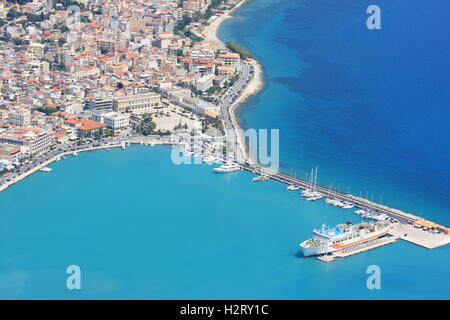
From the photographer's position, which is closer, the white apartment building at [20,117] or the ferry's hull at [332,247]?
the ferry's hull at [332,247]

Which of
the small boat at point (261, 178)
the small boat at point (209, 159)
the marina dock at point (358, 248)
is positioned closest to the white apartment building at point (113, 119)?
the small boat at point (209, 159)

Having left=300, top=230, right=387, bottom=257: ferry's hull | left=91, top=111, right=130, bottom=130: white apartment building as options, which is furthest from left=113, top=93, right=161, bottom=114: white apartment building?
left=300, top=230, right=387, bottom=257: ferry's hull

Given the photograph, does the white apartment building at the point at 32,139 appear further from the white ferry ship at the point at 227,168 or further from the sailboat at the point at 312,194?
the sailboat at the point at 312,194

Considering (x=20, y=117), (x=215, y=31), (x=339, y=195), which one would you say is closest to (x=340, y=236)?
(x=339, y=195)

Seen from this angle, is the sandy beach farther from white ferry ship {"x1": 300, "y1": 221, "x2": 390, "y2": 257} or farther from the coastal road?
white ferry ship {"x1": 300, "y1": 221, "x2": 390, "y2": 257}

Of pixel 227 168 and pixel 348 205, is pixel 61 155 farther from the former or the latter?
pixel 348 205

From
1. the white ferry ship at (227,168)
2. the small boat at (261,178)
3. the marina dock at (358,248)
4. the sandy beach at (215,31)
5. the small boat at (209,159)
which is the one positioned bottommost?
the marina dock at (358,248)
